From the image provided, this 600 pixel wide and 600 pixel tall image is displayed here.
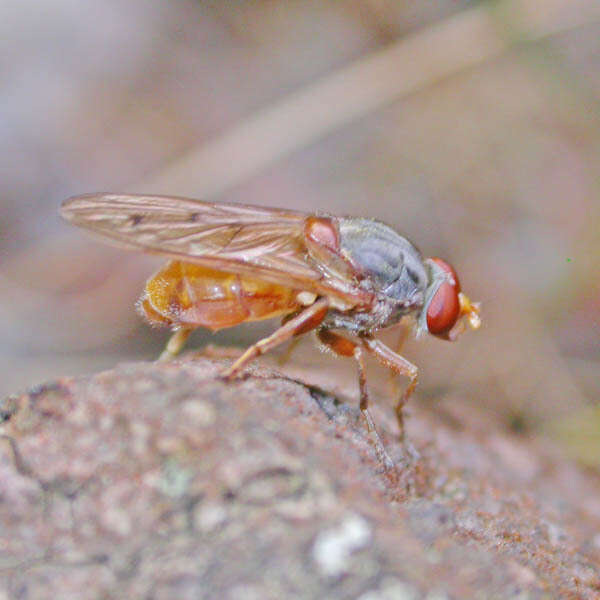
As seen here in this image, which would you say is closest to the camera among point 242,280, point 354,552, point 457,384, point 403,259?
point 354,552

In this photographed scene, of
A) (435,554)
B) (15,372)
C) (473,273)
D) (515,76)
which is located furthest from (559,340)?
(435,554)

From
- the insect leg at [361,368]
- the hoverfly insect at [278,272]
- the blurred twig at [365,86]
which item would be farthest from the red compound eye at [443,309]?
the blurred twig at [365,86]

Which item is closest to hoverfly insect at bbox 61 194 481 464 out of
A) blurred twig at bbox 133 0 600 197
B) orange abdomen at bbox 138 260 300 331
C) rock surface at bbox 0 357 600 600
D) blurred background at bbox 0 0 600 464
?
orange abdomen at bbox 138 260 300 331

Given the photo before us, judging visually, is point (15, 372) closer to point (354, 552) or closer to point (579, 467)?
point (579, 467)

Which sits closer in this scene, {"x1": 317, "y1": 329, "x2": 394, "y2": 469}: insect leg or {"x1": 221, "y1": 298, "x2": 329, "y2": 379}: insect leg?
{"x1": 317, "y1": 329, "x2": 394, "y2": 469}: insect leg

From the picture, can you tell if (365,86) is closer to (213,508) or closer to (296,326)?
(296,326)

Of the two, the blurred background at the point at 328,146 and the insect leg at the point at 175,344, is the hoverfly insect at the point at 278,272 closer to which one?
the insect leg at the point at 175,344

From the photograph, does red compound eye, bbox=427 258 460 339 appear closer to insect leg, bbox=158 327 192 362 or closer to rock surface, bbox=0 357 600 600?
insect leg, bbox=158 327 192 362
